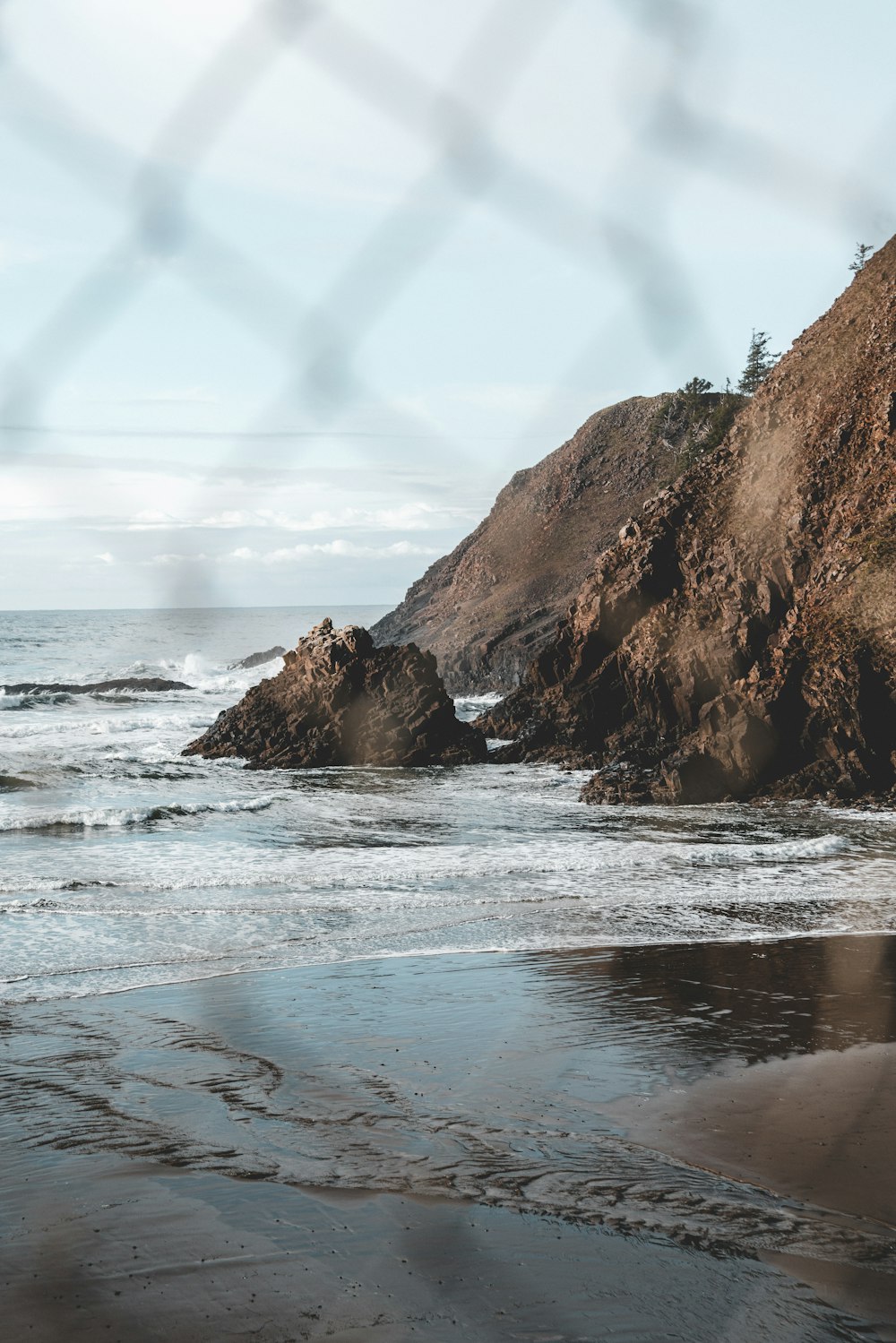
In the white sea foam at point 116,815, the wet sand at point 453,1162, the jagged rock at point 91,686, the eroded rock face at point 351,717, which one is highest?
the jagged rock at point 91,686

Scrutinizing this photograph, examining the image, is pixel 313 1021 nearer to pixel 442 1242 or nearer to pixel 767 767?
pixel 442 1242

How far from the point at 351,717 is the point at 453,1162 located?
24865mm

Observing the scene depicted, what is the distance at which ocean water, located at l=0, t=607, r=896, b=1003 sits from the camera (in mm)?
11188

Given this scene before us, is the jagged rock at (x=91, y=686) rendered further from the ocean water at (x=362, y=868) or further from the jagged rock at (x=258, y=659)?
the ocean water at (x=362, y=868)

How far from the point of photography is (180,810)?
21266 mm

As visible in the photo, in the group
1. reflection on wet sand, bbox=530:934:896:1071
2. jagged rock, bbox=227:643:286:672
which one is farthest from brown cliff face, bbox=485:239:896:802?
jagged rock, bbox=227:643:286:672

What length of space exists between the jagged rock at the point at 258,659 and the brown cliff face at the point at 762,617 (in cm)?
3917

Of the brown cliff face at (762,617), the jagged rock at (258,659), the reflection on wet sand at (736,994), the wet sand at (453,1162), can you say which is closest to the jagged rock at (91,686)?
the jagged rock at (258,659)

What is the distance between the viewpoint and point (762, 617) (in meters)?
24.8

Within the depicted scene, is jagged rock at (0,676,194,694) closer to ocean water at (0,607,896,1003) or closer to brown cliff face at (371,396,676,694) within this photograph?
brown cliff face at (371,396,676,694)

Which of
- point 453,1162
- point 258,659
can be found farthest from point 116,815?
point 258,659

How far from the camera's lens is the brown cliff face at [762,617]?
884 inches

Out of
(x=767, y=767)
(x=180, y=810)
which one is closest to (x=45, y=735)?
(x=180, y=810)

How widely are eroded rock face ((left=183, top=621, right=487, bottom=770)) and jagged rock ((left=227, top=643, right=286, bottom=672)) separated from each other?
38.2 metres
